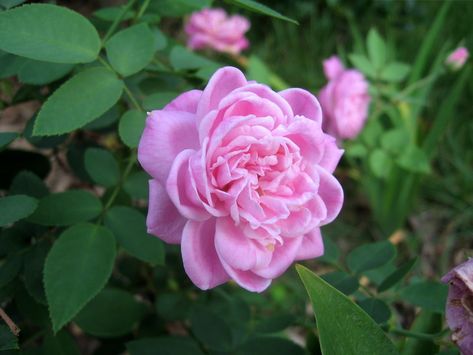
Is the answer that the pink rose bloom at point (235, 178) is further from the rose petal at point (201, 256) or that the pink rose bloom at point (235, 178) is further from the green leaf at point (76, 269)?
the green leaf at point (76, 269)

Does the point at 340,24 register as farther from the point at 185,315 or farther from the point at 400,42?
the point at 185,315

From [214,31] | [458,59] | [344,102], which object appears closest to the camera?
[344,102]

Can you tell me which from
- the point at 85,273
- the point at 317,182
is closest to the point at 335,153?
the point at 317,182

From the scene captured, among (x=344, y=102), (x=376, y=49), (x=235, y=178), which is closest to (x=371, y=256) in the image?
(x=235, y=178)

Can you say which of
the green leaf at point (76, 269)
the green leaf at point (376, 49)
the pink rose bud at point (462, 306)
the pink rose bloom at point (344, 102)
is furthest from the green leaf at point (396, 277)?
the green leaf at point (376, 49)

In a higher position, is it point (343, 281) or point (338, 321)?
point (338, 321)

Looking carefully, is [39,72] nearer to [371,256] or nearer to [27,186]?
[27,186]
